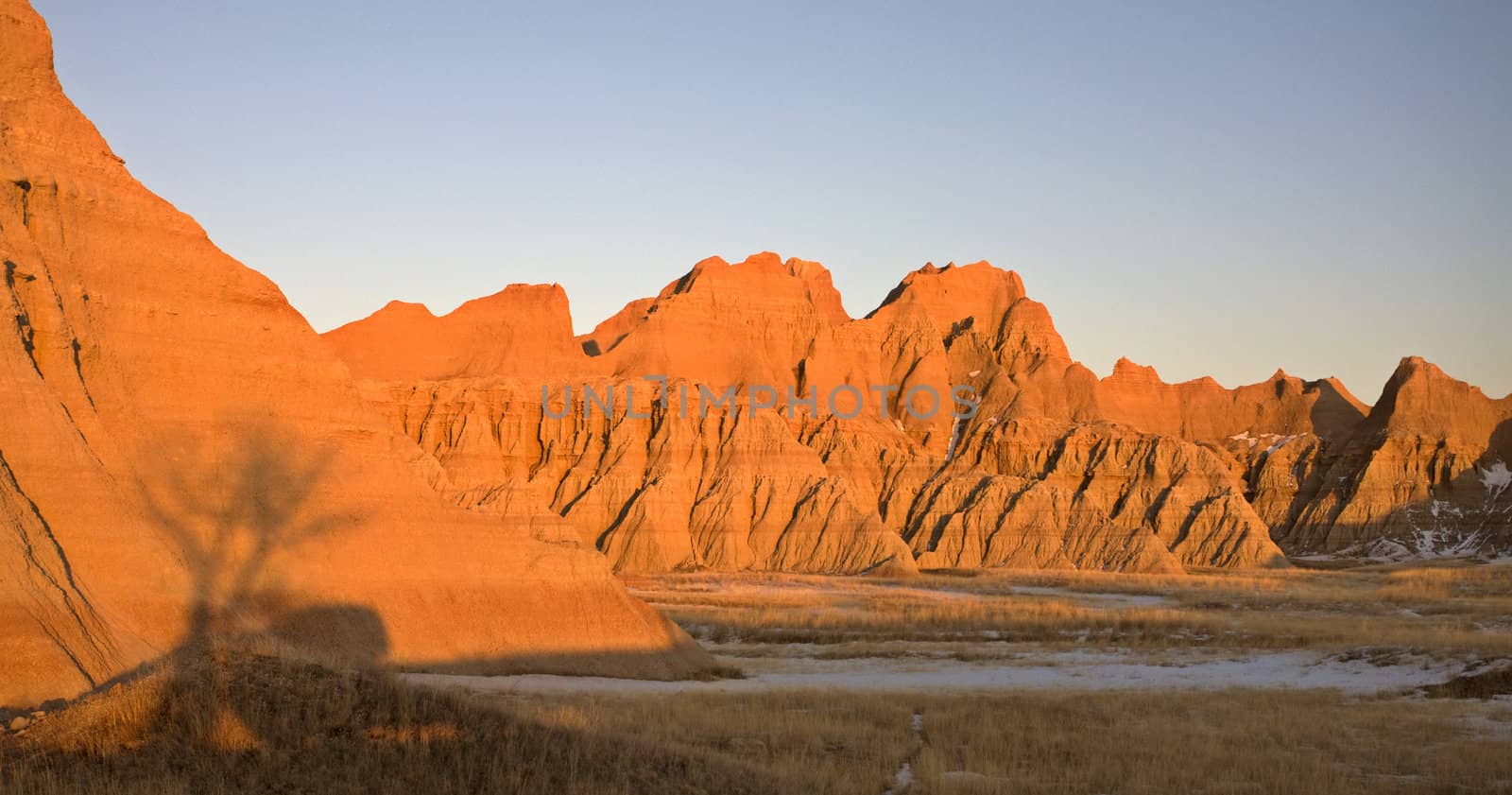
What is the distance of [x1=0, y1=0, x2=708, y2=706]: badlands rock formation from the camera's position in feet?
76.4

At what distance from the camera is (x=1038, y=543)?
11006 centimetres

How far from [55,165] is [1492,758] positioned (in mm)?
28732

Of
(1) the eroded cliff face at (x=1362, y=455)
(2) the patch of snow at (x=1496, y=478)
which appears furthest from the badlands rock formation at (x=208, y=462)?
(2) the patch of snow at (x=1496, y=478)

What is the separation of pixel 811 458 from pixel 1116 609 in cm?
5412

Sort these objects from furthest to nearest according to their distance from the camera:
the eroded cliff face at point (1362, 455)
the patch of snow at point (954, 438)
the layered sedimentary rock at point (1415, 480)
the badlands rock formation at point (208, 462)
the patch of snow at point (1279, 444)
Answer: the patch of snow at point (1279, 444)
the patch of snow at point (954, 438)
the eroded cliff face at point (1362, 455)
the layered sedimentary rock at point (1415, 480)
the badlands rock formation at point (208, 462)

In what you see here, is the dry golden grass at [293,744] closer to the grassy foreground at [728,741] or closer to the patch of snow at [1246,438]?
the grassy foreground at [728,741]

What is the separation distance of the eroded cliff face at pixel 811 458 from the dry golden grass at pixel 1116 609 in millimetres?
13236

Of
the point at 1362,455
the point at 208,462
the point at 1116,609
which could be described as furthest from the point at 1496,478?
the point at 208,462

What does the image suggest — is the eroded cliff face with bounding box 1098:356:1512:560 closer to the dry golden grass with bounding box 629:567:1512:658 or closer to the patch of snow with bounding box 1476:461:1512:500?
the patch of snow with bounding box 1476:461:1512:500

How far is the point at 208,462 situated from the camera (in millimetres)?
28062

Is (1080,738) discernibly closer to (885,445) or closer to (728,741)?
(728,741)

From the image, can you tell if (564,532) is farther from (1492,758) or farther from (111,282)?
(1492,758)

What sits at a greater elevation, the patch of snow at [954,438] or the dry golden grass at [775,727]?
the patch of snow at [954,438]

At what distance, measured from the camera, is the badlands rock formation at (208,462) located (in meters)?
23.3
